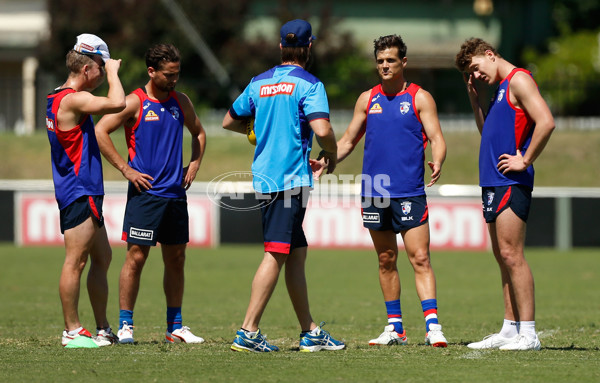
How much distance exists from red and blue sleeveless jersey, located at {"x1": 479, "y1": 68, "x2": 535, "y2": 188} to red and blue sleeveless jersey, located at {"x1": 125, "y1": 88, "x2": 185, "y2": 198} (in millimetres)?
2497

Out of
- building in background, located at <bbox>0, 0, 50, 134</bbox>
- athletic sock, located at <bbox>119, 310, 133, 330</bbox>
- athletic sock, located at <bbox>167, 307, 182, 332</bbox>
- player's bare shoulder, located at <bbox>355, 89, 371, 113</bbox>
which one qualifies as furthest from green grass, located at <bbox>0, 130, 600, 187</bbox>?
athletic sock, located at <bbox>119, 310, 133, 330</bbox>

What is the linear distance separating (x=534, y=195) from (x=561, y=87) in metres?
9.20

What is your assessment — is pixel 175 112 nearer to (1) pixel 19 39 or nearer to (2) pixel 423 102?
(2) pixel 423 102

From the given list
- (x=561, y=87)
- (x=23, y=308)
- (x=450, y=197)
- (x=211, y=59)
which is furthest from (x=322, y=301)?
(x=211, y=59)

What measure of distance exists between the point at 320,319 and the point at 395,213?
2.50 metres

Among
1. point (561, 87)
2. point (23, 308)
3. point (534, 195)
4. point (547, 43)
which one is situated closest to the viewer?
point (23, 308)

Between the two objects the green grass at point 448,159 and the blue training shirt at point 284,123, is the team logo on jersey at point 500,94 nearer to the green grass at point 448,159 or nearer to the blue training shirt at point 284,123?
the blue training shirt at point 284,123

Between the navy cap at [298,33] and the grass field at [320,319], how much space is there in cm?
227

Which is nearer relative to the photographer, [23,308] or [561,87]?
[23,308]

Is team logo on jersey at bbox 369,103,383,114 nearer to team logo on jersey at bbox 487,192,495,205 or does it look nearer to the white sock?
team logo on jersey at bbox 487,192,495,205

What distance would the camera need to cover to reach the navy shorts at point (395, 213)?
7.04 metres

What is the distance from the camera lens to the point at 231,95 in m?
27.3

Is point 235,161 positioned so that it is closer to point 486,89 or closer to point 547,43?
point 486,89

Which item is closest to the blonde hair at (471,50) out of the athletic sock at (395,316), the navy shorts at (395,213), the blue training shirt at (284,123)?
the navy shorts at (395,213)
